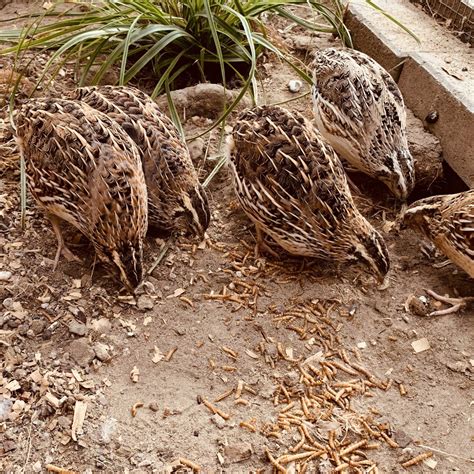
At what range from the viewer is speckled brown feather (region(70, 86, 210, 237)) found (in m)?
4.30

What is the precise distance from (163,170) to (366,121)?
1.80 metres

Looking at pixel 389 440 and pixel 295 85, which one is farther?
pixel 295 85

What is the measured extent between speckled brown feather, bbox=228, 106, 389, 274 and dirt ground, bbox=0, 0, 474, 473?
298 mm

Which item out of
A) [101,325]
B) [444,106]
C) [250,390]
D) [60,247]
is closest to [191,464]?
[250,390]

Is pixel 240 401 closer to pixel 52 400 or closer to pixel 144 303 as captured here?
pixel 144 303

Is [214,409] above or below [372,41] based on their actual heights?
below

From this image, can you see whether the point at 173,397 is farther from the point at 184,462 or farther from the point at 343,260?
the point at 343,260

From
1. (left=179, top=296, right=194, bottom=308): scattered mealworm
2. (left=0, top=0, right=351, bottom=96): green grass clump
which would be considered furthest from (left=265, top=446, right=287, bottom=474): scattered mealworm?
(left=0, top=0, right=351, bottom=96): green grass clump

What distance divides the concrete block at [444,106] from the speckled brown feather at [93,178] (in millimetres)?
2769

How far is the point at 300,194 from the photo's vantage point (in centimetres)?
414

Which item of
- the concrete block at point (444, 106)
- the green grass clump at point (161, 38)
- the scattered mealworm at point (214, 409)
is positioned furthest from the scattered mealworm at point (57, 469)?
the concrete block at point (444, 106)

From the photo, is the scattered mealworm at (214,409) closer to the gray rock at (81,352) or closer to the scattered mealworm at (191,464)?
the scattered mealworm at (191,464)

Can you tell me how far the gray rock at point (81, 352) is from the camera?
142 inches

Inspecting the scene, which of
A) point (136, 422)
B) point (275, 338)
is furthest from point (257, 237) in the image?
point (136, 422)
